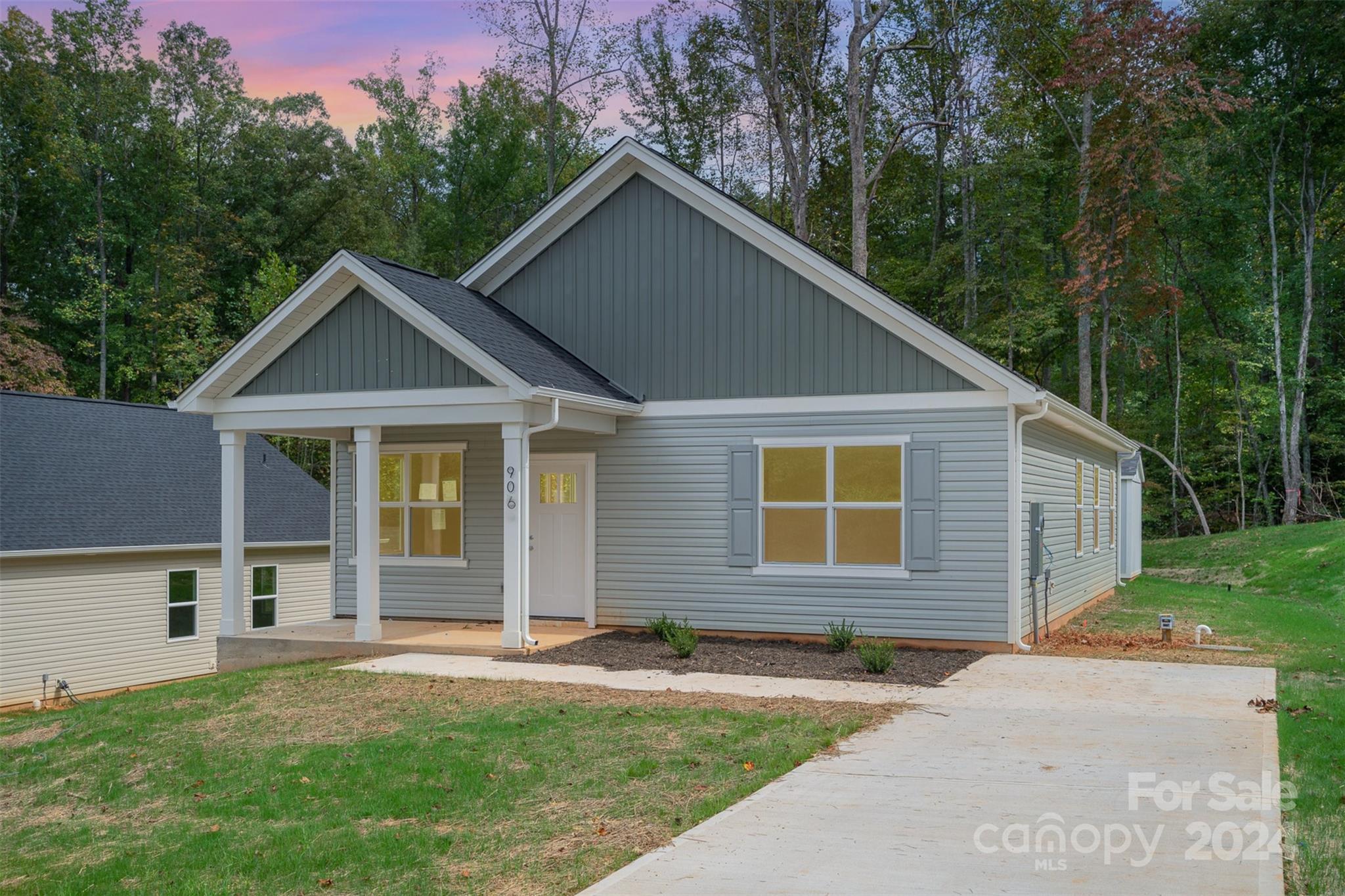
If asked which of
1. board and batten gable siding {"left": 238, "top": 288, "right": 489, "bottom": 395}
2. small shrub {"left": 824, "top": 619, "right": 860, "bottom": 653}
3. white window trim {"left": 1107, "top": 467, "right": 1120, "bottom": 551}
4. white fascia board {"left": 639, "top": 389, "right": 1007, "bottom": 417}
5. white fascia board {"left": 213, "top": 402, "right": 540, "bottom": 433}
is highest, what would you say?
board and batten gable siding {"left": 238, "top": 288, "right": 489, "bottom": 395}

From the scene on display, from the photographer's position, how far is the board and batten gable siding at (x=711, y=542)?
11.9m

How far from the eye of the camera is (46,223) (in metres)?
31.7

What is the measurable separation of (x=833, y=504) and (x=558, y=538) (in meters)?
3.57

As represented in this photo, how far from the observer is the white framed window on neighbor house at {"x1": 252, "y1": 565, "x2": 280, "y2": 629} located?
22.5m

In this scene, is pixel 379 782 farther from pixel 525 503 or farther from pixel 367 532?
pixel 367 532

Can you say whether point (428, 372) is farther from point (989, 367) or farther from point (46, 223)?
point (46, 223)

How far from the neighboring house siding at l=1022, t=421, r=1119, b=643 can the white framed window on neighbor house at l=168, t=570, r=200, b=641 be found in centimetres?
1569

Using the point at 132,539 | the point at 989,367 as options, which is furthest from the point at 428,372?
the point at 132,539

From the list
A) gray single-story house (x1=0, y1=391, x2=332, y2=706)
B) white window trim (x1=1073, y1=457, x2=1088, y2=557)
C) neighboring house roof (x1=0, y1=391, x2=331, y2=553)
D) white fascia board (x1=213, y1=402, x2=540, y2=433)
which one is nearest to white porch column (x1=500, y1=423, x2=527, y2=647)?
white fascia board (x1=213, y1=402, x2=540, y2=433)

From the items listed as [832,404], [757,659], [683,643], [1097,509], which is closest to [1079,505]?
[1097,509]

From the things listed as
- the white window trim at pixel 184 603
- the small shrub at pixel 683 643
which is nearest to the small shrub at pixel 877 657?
the small shrub at pixel 683 643

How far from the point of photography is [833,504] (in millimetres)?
12523

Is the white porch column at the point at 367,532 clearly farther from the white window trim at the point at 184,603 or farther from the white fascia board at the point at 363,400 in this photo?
the white window trim at the point at 184,603

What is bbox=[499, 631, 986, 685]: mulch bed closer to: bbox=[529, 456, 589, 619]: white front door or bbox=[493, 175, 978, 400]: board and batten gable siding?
bbox=[529, 456, 589, 619]: white front door
